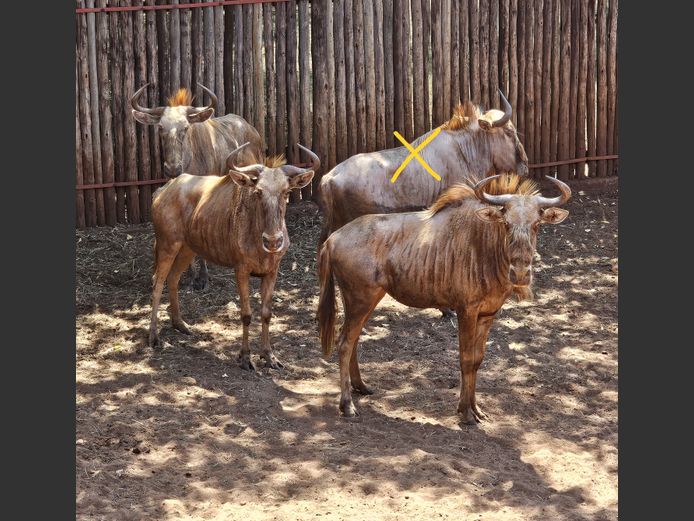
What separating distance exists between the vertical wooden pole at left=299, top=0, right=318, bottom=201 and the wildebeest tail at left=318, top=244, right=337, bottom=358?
5.82 metres

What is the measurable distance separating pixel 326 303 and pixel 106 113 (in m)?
6.08

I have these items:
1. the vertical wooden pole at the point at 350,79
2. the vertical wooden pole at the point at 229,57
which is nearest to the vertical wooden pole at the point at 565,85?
the vertical wooden pole at the point at 350,79

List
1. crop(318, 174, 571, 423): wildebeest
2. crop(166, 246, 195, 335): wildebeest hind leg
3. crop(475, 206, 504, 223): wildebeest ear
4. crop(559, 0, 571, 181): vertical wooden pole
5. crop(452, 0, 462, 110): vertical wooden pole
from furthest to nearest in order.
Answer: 1. crop(559, 0, 571, 181): vertical wooden pole
2. crop(452, 0, 462, 110): vertical wooden pole
3. crop(166, 246, 195, 335): wildebeest hind leg
4. crop(318, 174, 571, 423): wildebeest
5. crop(475, 206, 504, 223): wildebeest ear

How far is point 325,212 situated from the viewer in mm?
11484

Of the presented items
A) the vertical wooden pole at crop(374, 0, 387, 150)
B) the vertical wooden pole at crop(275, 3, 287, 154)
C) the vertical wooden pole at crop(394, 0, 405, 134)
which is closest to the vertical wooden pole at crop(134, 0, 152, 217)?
the vertical wooden pole at crop(275, 3, 287, 154)

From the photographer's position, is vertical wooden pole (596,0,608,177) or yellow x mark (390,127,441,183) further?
vertical wooden pole (596,0,608,177)

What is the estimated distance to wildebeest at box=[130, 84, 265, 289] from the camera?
1239 centimetres

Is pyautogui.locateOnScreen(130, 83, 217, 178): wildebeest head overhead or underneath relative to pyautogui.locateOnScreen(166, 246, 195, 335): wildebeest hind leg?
overhead

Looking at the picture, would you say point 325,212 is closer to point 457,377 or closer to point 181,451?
point 457,377

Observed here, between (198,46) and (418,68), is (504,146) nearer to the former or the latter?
(418,68)

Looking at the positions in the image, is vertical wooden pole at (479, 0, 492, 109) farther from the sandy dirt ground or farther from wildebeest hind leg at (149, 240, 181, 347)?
wildebeest hind leg at (149, 240, 181, 347)

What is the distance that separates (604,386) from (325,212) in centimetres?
340

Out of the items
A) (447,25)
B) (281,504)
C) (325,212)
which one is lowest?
(281,504)

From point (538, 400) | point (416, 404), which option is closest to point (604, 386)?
point (538, 400)
